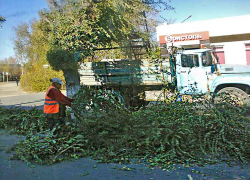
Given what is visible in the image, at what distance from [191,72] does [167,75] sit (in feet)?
2.82

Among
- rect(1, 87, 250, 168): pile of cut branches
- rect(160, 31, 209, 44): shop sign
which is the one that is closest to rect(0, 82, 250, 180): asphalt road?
rect(1, 87, 250, 168): pile of cut branches

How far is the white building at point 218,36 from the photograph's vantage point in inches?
293

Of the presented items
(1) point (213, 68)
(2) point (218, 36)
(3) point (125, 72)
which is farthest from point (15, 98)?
(2) point (218, 36)

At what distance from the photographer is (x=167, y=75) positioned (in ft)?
23.9

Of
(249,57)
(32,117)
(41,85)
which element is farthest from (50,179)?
(41,85)

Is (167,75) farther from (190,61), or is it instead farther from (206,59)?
(206,59)

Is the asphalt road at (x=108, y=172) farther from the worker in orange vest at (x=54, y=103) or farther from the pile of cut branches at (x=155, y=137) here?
the worker in orange vest at (x=54, y=103)

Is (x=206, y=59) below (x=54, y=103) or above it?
above

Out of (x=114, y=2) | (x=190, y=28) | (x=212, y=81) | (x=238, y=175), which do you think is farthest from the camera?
(x=190, y=28)

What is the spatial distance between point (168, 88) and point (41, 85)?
612cm

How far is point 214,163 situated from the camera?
4.06 meters

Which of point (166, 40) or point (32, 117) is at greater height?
point (166, 40)

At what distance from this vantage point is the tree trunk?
25.1ft

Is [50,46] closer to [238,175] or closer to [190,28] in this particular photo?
[190,28]
